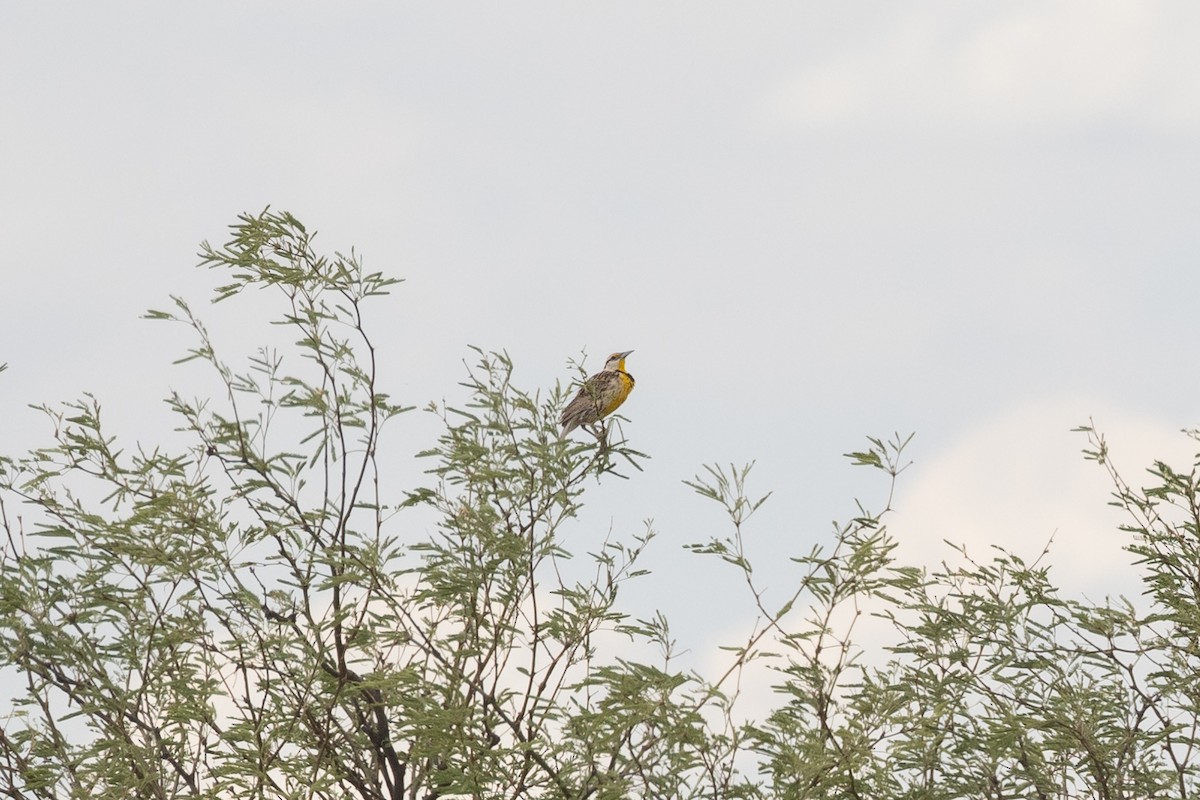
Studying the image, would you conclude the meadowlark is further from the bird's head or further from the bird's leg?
the bird's head

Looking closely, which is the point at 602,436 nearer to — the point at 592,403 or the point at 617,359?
the point at 592,403

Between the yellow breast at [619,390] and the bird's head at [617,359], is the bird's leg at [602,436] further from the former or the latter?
the bird's head at [617,359]

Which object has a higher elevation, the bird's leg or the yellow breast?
the yellow breast

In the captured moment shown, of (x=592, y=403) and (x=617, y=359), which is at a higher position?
(x=617, y=359)

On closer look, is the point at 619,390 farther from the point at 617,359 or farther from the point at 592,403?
the point at 617,359

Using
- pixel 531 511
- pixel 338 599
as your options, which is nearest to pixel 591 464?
pixel 531 511

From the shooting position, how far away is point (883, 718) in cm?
804

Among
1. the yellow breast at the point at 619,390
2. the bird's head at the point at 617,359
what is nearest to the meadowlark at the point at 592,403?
the yellow breast at the point at 619,390

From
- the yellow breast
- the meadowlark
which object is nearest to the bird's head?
the yellow breast

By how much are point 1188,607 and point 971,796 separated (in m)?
1.76

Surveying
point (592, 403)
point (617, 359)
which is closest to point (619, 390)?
point (592, 403)

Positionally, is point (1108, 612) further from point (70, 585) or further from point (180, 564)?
point (70, 585)

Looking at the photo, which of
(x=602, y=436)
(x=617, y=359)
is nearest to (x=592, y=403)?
(x=602, y=436)

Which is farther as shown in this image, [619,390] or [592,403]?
[619,390]
